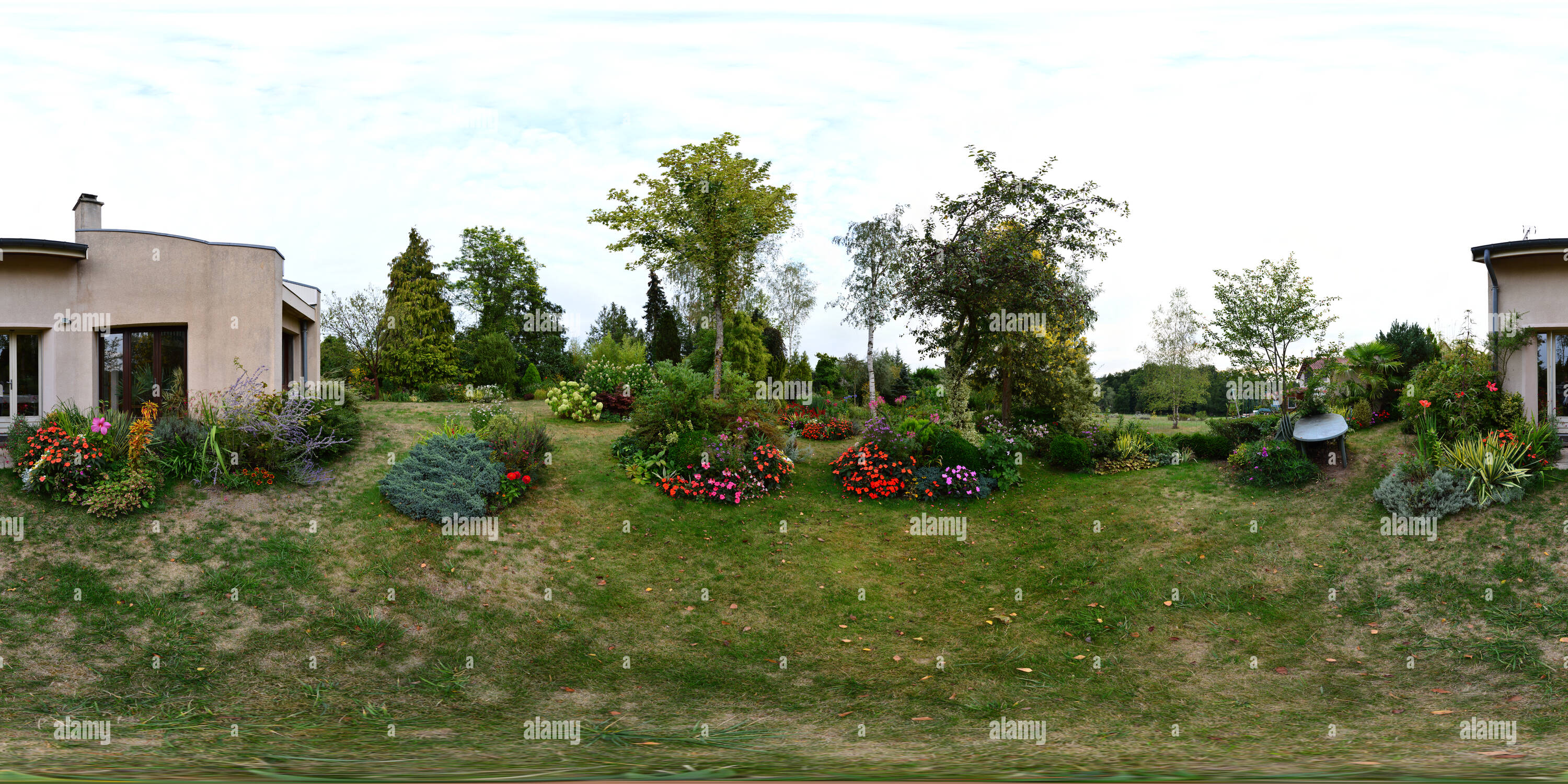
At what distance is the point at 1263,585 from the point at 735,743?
7.51 metres

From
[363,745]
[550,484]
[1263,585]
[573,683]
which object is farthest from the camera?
[550,484]

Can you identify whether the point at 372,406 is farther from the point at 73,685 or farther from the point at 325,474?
the point at 73,685

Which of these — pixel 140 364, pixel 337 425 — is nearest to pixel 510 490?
pixel 337 425

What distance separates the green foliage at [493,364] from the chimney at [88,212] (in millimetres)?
17217

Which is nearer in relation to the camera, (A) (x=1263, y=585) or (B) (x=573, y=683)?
(B) (x=573, y=683)

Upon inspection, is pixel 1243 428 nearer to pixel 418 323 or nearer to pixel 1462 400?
pixel 1462 400

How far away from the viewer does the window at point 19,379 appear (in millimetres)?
14125

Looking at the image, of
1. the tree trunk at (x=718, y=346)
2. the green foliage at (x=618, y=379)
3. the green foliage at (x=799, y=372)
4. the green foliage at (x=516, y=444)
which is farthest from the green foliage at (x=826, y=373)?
the green foliage at (x=516, y=444)

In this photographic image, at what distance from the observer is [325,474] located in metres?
12.4

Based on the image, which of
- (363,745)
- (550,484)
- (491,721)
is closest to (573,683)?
(491,721)

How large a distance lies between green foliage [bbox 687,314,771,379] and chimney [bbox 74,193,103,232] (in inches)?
721

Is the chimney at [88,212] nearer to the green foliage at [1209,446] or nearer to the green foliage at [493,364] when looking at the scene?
the green foliage at [493,364]

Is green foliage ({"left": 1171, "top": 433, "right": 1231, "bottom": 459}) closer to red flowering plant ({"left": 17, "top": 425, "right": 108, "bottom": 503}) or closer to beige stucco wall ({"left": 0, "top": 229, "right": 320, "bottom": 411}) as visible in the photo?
beige stucco wall ({"left": 0, "top": 229, "right": 320, "bottom": 411})

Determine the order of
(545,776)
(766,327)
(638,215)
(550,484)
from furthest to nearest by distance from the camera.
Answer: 1. (766,327)
2. (638,215)
3. (550,484)
4. (545,776)
